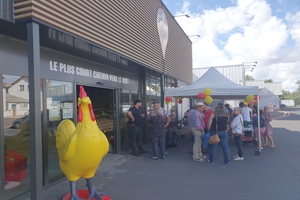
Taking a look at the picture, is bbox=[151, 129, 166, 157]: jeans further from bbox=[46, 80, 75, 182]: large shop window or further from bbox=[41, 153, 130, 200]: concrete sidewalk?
bbox=[46, 80, 75, 182]: large shop window

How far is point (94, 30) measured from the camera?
5.01m

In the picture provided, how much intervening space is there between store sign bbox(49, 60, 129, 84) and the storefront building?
0.08 ft

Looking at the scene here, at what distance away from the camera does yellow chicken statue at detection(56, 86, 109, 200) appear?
3631 mm

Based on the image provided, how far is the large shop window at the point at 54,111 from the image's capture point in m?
5.25

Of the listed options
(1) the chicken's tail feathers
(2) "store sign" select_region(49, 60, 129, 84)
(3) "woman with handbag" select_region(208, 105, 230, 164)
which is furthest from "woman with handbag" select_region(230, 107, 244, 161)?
(1) the chicken's tail feathers

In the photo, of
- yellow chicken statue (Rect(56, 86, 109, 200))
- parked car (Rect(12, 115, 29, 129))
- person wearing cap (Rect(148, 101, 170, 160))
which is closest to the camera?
yellow chicken statue (Rect(56, 86, 109, 200))

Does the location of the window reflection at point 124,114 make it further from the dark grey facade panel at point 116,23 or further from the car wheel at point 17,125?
the car wheel at point 17,125

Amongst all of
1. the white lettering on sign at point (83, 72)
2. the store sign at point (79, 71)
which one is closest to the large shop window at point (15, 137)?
the store sign at point (79, 71)

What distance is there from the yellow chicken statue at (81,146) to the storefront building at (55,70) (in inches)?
16.3

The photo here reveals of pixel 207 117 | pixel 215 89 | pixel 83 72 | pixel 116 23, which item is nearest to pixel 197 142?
pixel 207 117

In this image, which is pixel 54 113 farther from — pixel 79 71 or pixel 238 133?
pixel 238 133

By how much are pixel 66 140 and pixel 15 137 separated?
142 cm

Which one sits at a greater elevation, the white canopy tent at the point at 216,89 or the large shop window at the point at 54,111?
the white canopy tent at the point at 216,89

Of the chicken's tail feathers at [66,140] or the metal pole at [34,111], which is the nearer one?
the metal pole at [34,111]
